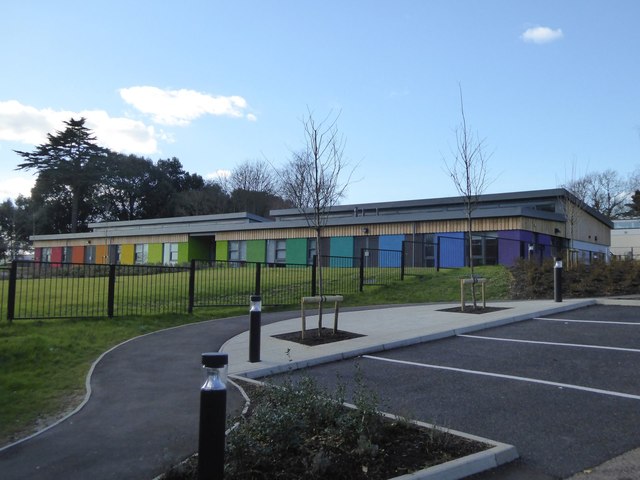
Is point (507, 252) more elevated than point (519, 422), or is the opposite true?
point (507, 252)

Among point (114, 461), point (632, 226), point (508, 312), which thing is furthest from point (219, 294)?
point (632, 226)

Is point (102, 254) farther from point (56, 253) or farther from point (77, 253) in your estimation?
point (56, 253)

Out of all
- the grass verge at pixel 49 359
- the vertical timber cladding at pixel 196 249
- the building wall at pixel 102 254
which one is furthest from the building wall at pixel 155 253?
the grass verge at pixel 49 359

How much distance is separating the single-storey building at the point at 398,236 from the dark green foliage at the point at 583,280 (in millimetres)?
4067

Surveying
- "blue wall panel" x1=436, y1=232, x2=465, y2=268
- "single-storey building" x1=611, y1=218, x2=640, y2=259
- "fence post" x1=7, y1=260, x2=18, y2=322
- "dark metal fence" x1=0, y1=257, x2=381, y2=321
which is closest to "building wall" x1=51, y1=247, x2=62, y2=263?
"dark metal fence" x1=0, y1=257, x2=381, y2=321

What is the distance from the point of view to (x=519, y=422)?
16.9 feet

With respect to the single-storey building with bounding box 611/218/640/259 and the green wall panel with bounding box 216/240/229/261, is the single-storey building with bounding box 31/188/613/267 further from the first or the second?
the single-storey building with bounding box 611/218/640/259

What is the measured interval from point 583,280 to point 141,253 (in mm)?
39873

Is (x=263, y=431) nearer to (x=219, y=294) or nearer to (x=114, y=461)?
(x=114, y=461)

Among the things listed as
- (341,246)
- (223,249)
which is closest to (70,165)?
(223,249)

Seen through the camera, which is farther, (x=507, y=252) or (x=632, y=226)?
(x=632, y=226)

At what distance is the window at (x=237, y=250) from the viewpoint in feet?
133

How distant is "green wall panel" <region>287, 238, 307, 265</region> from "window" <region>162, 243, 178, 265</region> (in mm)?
12960

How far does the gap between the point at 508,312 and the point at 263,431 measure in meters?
9.48
